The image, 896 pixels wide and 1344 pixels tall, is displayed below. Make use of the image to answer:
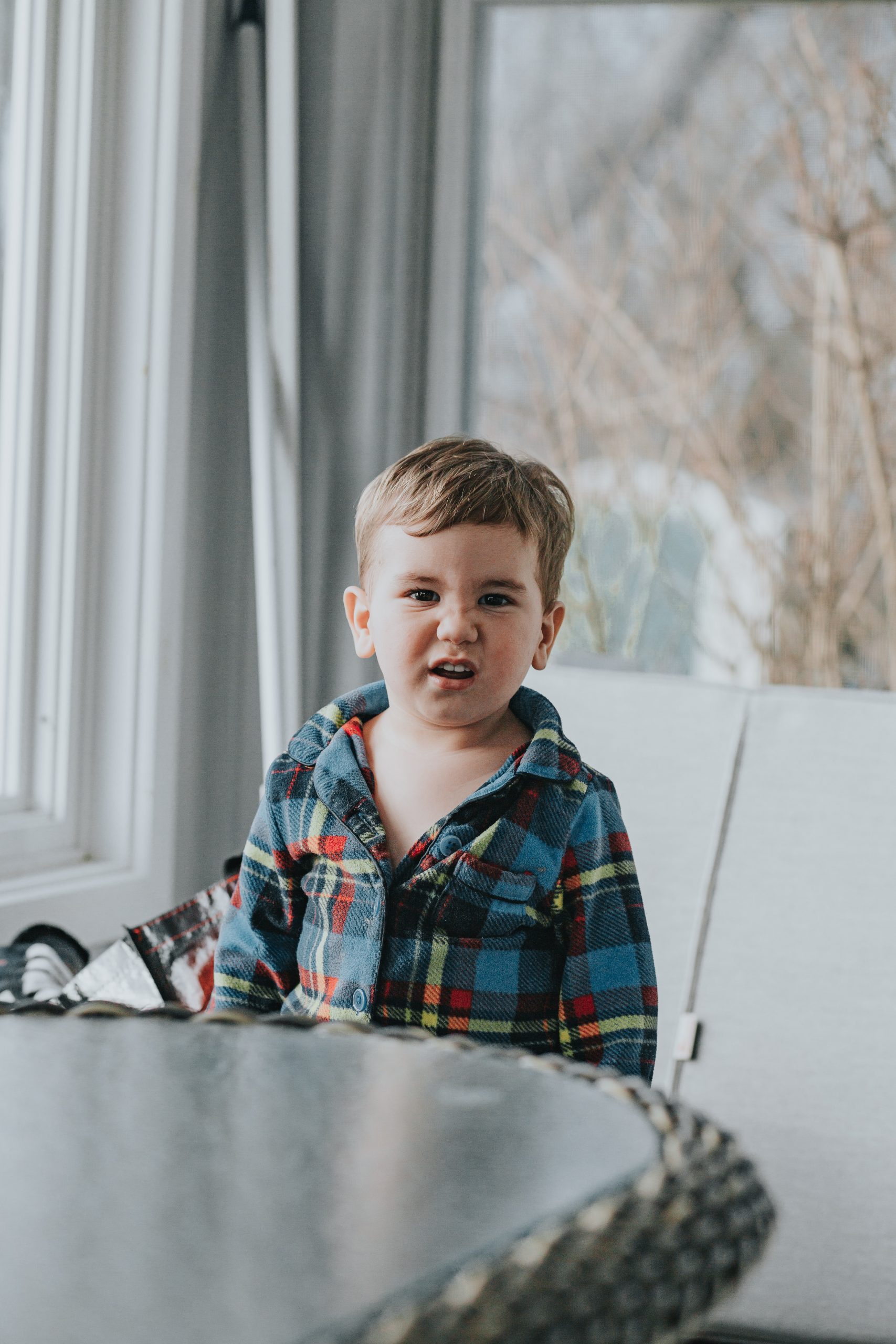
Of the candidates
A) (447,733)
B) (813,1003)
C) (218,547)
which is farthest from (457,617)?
(218,547)

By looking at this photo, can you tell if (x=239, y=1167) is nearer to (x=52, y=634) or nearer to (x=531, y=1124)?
(x=531, y=1124)

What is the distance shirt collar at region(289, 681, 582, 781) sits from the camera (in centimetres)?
104

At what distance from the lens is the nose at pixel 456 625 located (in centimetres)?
102

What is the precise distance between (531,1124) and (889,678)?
6.03 feet

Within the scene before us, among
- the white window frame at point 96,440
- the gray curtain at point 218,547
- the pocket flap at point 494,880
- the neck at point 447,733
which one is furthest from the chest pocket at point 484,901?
the gray curtain at point 218,547

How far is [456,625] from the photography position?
1019 millimetres

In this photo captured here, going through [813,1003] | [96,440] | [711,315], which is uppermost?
[711,315]

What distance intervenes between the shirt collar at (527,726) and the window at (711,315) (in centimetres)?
112

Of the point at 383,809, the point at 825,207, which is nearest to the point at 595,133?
the point at 825,207

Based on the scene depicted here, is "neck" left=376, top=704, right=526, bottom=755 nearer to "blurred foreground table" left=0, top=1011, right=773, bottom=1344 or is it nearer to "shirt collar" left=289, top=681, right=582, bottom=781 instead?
"shirt collar" left=289, top=681, right=582, bottom=781

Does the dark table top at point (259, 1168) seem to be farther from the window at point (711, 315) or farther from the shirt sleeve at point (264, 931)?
the window at point (711, 315)

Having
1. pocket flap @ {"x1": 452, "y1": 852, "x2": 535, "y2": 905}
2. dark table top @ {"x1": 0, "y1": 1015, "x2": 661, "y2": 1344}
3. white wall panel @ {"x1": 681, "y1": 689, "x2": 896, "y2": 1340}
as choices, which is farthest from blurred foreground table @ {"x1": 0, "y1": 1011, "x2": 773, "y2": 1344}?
white wall panel @ {"x1": 681, "y1": 689, "x2": 896, "y2": 1340}

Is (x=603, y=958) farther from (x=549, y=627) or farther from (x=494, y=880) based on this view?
(x=549, y=627)

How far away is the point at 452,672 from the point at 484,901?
0.18 meters
